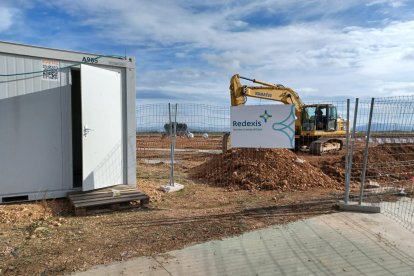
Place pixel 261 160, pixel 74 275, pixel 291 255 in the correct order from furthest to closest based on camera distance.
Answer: pixel 261 160 < pixel 291 255 < pixel 74 275

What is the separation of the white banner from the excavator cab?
13.5m

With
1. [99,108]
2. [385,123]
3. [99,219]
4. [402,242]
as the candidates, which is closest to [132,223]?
[99,219]

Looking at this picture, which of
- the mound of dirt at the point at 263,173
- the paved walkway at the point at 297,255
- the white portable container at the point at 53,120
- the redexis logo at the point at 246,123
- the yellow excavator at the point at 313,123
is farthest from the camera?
the yellow excavator at the point at 313,123

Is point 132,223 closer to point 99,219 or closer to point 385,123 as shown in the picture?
point 99,219

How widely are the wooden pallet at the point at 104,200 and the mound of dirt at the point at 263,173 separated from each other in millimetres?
3489

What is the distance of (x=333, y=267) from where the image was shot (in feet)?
14.8

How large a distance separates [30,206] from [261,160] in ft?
22.6

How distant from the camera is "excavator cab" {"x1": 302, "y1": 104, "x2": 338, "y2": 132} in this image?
73.2ft

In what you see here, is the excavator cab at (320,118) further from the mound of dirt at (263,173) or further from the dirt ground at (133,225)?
the dirt ground at (133,225)

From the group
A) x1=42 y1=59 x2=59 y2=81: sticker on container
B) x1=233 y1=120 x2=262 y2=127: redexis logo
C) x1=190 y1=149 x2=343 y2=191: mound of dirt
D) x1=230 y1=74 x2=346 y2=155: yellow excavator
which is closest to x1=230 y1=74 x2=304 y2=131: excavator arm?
x1=230 y1=74 x2=346 y2=155: yellow excavator

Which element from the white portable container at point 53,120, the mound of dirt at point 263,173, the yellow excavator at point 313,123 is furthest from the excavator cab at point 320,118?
the white portable container at point 53,120

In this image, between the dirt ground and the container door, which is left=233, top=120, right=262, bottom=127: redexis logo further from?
the container door

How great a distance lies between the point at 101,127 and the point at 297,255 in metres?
4.74

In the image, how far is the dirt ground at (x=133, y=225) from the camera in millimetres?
4746
